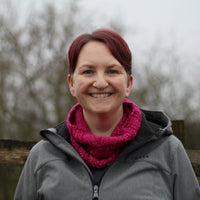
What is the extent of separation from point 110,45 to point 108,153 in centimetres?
72

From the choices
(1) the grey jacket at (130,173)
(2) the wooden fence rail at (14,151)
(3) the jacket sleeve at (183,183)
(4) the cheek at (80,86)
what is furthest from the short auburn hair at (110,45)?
(2) the wooden fence rail at (14,151)

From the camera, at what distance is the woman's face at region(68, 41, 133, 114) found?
182 cm

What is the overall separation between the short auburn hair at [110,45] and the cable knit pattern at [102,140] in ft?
1.21

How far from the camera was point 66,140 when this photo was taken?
2.04m

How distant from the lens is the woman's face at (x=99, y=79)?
1823 mm

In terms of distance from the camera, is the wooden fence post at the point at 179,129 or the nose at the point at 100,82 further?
the wooden fence post at the point at 179,129

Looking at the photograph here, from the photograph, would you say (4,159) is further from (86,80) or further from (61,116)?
(61,116)

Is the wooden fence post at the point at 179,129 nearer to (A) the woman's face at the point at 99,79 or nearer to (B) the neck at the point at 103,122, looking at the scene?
(B) the neck at the point at 103,122

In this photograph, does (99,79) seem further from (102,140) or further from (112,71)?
(102,140)

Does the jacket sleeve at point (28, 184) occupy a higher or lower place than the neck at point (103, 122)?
lower

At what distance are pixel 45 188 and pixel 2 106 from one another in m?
6.53

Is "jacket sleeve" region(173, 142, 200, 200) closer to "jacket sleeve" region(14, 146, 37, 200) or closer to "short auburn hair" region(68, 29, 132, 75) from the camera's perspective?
"short auburn hair" region(68, 29, 132, 75)

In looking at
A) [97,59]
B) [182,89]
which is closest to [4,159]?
[97,59]

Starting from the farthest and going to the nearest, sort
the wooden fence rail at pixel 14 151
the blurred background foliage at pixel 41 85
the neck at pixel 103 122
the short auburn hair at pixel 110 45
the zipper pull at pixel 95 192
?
the blurred background foliage at pixel 41 85 < the wooden fence rail at pixel 14 151 < the neck at pixel 103 122 < the short auburn hair at pixel 110 45 < the zipper pull at pixel 95 192
